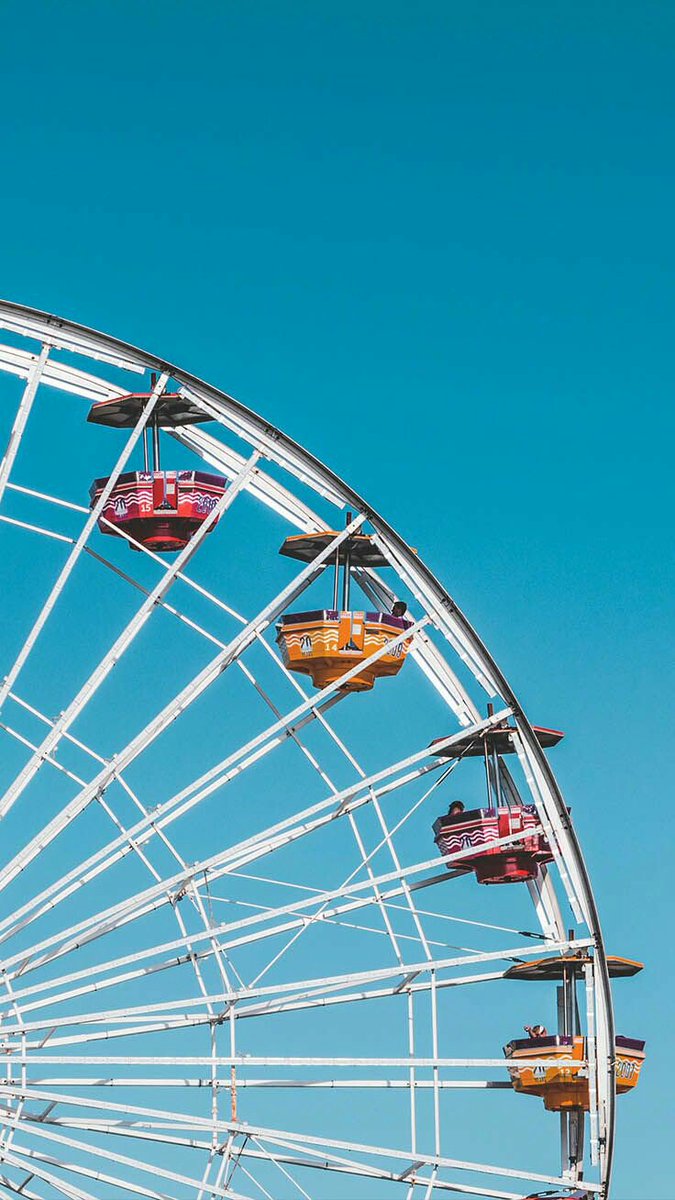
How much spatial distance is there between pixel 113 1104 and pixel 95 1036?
0.73 metres

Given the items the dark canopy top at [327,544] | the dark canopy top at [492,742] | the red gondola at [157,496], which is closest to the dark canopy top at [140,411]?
the red gondola at [157,496]

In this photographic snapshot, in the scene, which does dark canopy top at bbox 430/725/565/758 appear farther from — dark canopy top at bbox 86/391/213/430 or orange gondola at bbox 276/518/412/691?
dark canopy top at bbox 86/391/213/430

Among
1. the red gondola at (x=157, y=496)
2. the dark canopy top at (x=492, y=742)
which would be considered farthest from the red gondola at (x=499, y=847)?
the red gondola at (x=157, y=496)

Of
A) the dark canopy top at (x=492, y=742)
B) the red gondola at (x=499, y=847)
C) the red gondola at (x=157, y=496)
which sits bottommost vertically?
the red gondola at (x=499, y=847)

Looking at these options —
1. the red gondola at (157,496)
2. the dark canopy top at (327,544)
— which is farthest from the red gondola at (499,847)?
the red gondola at (157,496)

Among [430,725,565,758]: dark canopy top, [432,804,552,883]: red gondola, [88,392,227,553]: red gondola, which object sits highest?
[88,392,227,553]: red gondola

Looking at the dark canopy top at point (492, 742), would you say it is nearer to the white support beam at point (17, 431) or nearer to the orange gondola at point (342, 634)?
the orange gondola at point (342, 634)

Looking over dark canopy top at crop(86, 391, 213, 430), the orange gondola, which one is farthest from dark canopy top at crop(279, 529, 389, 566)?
dark canopy top at crop(86, 391, 213, 430)

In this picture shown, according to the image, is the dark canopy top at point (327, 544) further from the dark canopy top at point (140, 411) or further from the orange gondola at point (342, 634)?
the dark canopy top at point (140, 411)

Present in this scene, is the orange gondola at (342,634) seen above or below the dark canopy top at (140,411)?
below

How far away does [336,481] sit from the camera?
93.4 feet

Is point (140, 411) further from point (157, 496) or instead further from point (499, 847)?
point (499, 847)

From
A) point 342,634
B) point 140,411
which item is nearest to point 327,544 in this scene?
point 342,634

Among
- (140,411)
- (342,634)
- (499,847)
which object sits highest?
(140,411)
